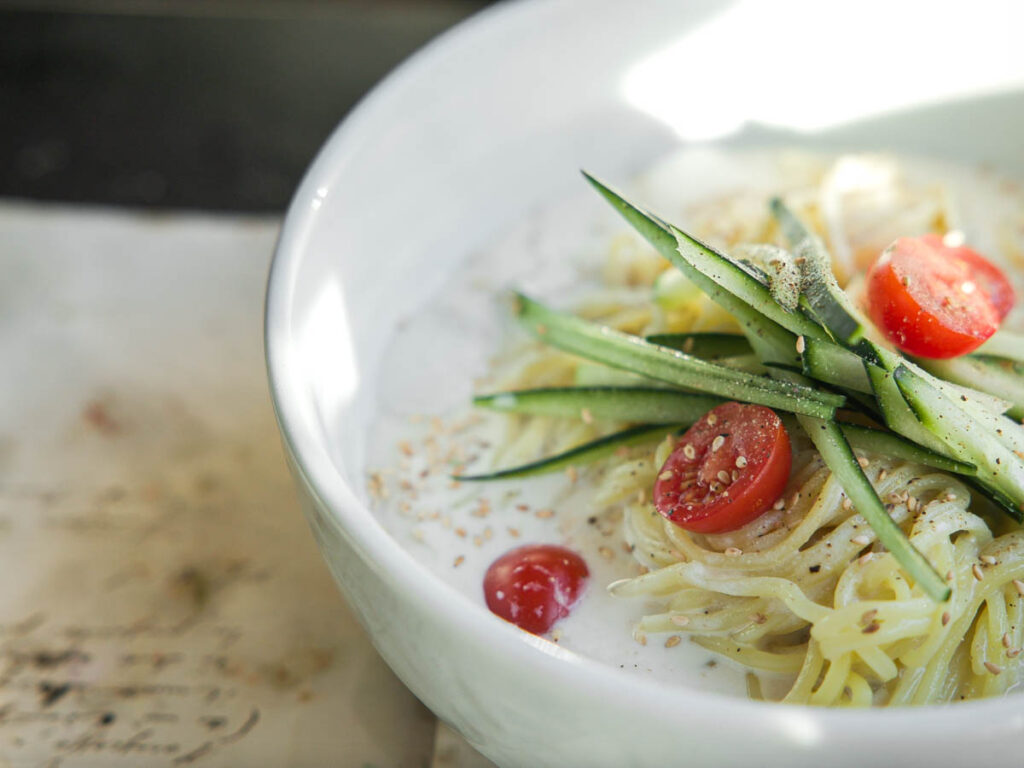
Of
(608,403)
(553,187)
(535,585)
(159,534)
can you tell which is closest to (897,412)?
(608,403)

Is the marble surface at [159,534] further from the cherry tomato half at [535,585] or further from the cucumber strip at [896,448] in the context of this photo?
the cucumber strip at [896,448]

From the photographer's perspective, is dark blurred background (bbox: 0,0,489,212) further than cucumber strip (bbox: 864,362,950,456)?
Yes

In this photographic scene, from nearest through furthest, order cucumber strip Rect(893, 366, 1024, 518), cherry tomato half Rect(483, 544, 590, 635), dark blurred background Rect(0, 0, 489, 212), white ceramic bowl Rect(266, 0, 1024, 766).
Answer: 1. white ceramic bowl Rect(266, 0, 1024, 766)
2. cucumber strip Rect(893, 366, 1024, 518)
3. cherry tomato half Rect(483, 544, 590, 635)
4. dark blurred background Rect(0, 0, 489, 212)

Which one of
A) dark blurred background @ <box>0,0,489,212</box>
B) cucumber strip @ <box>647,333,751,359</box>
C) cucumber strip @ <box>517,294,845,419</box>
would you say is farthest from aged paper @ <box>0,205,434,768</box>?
cucumber strip @ <box>647,333,751,359</box>

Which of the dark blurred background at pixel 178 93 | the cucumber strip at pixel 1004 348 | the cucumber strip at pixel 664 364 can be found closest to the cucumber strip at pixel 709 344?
the cucumber strip at pixel 664 364

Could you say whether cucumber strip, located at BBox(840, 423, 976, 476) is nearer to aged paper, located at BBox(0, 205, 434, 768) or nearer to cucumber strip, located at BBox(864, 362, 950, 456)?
cucumber strip, located at BBox(864, 362, 950, 456)

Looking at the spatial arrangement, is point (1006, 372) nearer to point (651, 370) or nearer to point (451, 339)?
point (651, 370)
